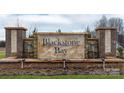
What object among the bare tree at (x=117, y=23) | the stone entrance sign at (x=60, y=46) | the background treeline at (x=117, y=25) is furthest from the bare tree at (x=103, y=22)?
the stone entrance sign at (x=60, y=46)

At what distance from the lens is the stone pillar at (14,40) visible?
11344mm

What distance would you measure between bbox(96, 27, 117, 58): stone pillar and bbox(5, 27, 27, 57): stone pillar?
233 cm

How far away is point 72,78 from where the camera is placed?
10.6m

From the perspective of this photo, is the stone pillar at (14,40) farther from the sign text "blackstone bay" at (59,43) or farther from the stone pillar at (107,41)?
the stone pillar at (107,41)

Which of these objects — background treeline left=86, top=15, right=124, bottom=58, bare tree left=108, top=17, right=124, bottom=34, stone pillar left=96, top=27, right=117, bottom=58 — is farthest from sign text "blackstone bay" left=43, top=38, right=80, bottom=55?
bare tree left=108, top=17, right=124, bottom=34

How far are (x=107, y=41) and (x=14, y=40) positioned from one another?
2841 millimetres

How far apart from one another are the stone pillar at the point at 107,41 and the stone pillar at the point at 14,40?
2.33 m

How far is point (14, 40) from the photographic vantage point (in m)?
11.5

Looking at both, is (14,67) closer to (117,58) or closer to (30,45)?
(30,45)

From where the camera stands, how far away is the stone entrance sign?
11.1m

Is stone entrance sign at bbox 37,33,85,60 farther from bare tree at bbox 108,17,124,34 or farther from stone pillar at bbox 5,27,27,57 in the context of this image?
bare tree at bbox 108,17,124,34

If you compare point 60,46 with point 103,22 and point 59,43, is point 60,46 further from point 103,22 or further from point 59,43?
point 103,22

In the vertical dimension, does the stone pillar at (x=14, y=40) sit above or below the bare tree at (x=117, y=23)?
below

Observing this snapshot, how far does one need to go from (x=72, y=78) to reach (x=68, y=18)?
168cm
